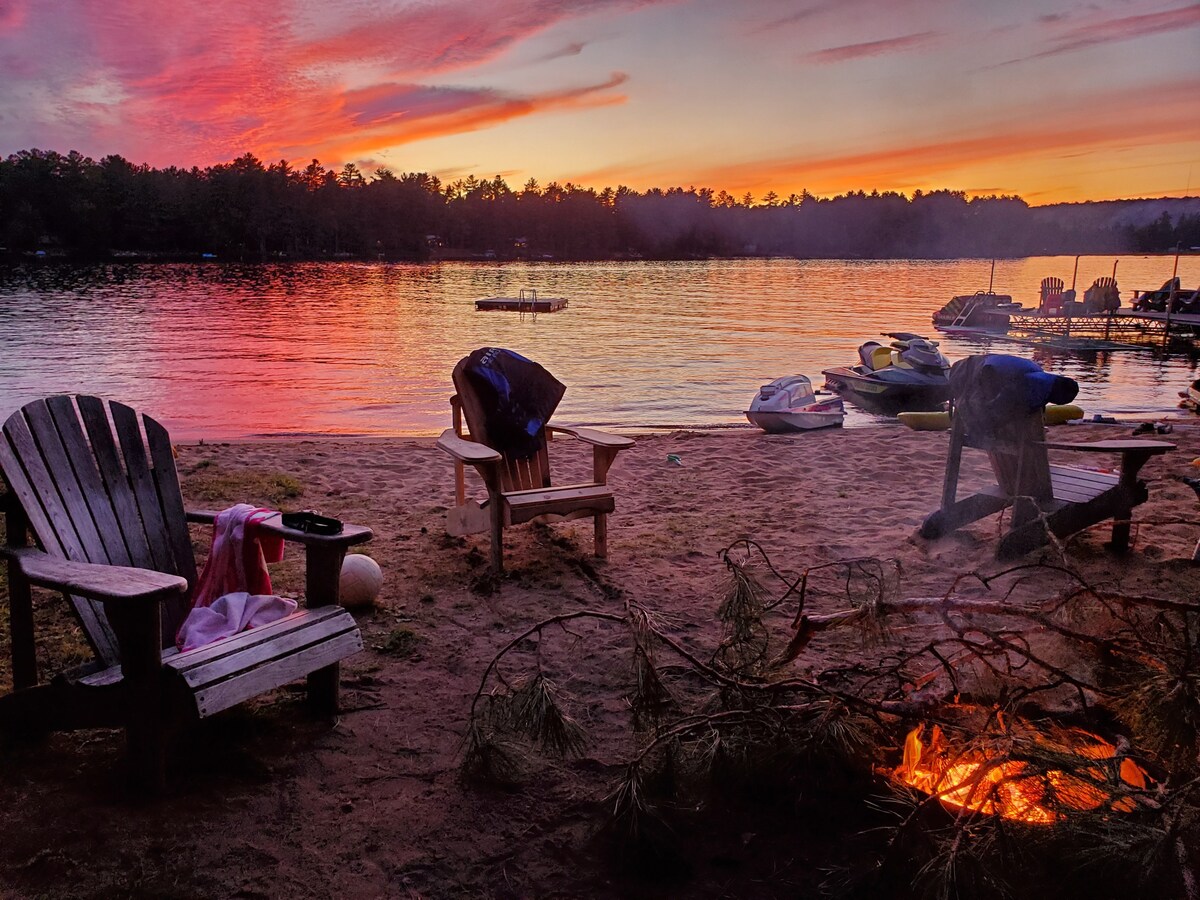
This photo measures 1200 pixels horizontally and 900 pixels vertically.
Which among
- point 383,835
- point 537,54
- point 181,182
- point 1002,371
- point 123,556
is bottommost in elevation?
point 383,835

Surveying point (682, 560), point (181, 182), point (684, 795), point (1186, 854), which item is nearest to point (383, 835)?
point (684, 795)

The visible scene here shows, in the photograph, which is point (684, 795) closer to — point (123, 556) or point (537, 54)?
point (123, 556)

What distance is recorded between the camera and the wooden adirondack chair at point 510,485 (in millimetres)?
4598

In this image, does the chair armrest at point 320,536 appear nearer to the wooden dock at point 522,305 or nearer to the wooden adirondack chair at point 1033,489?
the wooden adirondack chair at point 1033,489

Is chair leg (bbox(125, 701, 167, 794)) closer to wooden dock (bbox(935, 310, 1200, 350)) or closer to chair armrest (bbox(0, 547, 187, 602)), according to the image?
chair armrest (bbox(0, 547, 187, 602))

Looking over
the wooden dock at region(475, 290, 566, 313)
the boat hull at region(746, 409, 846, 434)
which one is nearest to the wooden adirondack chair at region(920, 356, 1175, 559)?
the boat hull at region(746, 409, 846, 434)

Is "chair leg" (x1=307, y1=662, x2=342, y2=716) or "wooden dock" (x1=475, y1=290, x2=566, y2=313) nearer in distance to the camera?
"chair leg" (x1=307, y1=662, x2=342, y2=716)

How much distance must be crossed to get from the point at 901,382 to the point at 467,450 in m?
12.0

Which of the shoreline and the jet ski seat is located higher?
the jet ski seat

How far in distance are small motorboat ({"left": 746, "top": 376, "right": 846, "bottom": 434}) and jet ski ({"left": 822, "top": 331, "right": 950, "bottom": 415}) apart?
328 cm

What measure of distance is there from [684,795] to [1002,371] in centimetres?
335

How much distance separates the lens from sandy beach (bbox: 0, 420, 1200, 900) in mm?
2277

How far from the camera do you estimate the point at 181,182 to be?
120688 millimetres

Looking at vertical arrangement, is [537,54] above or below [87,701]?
above
